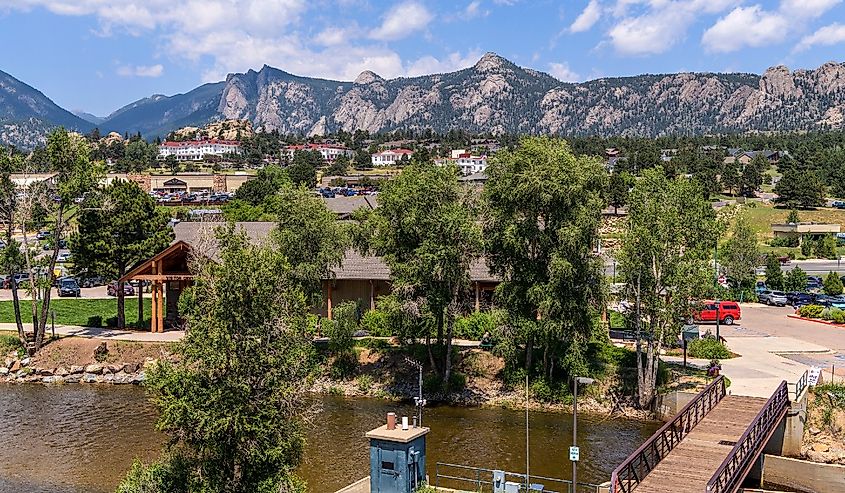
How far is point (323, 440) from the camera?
3216 cm

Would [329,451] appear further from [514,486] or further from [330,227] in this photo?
[330,227]

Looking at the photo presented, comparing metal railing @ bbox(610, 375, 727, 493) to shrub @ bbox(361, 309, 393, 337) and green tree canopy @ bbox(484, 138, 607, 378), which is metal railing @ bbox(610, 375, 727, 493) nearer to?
green tree canopy @ bbox(484, 138, 607, 378)

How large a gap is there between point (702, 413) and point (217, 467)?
55.1ft

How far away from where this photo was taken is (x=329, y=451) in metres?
30.7

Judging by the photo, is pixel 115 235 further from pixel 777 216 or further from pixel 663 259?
pixel 777 216

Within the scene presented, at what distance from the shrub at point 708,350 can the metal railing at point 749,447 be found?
36.7ft

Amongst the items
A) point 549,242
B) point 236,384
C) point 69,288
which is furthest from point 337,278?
point 236,384

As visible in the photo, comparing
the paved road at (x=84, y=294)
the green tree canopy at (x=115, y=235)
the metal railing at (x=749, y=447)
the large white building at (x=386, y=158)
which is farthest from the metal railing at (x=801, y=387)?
the large white building at (x=386, y=158)

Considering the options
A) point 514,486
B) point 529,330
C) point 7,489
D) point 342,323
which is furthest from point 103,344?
point 514,486

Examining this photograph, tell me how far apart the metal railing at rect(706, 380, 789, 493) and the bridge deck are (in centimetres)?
41

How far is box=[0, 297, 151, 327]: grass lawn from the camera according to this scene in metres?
51.1

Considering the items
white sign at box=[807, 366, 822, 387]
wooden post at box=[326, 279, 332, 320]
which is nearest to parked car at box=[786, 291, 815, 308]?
white sign at box=[807, 366, 822, 387]

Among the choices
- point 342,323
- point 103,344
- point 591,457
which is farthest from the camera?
point 103,344

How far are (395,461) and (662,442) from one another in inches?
321
